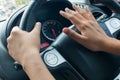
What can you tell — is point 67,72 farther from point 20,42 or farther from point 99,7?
point 99,7

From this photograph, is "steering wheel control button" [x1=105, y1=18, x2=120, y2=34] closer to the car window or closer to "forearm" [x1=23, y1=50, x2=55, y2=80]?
"forearm" [x1=23, y1=50, x2=55, y2=80]

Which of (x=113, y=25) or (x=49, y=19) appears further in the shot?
(x=49, y=19)

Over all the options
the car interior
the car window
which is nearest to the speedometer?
the car interior

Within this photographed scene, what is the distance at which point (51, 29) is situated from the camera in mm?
1281

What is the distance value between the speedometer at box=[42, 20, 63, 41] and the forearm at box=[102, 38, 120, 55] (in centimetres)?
29

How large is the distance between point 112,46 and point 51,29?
0.32m

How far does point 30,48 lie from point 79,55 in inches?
7.6

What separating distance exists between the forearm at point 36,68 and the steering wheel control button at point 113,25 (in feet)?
1.18

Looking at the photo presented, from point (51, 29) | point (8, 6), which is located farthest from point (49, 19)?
point (8, 6)

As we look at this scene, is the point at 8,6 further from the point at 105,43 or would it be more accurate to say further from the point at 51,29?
the point at 105,43

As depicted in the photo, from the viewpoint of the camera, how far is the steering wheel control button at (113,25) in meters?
1.12

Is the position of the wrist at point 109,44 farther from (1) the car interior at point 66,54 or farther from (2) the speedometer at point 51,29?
(2) the speedometer at point 51,29

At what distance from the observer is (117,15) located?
3.94 feet

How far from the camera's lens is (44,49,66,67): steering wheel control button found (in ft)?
3.19
